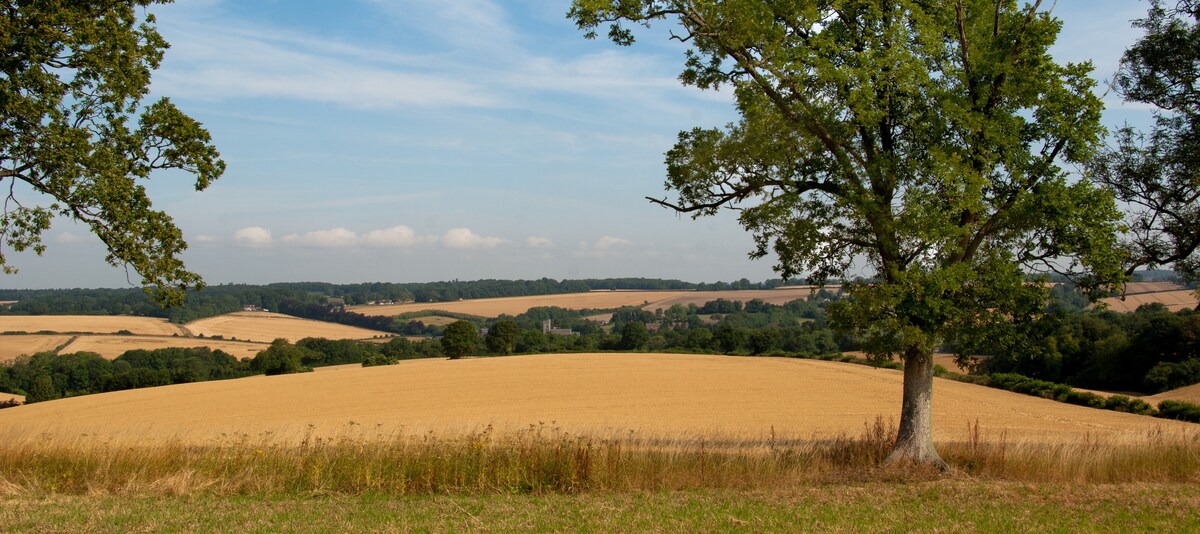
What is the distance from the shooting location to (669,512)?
7.99 m

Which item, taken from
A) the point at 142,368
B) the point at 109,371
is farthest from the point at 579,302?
the point at 142,368

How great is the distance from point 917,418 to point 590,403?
2132cm

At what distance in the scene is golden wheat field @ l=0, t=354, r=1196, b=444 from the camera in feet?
79.0

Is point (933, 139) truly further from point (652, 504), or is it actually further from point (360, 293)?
point (360, 293)

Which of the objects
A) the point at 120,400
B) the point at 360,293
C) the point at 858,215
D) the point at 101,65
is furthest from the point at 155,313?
the point at 858,215

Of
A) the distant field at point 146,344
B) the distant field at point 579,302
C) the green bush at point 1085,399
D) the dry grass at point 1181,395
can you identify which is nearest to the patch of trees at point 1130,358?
the green bush at point 1085,399

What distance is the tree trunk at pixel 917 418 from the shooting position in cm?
1141

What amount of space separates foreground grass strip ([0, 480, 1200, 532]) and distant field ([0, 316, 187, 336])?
79.4m

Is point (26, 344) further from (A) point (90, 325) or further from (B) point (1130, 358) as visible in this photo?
(B) point (1130, 358)

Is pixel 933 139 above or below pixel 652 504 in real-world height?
above

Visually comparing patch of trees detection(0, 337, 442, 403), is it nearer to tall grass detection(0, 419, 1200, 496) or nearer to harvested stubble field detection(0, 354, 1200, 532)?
harvested stubble field detection(0, 354, 1200, 532)

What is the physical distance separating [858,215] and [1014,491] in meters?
4.55

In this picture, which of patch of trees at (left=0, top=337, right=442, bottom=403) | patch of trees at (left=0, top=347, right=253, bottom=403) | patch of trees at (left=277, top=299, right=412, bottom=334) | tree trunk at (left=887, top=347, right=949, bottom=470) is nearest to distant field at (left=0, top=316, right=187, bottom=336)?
patch of trees at (left=0, top=347, right=253, bottom=403)

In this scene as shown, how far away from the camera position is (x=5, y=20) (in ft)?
38.0
